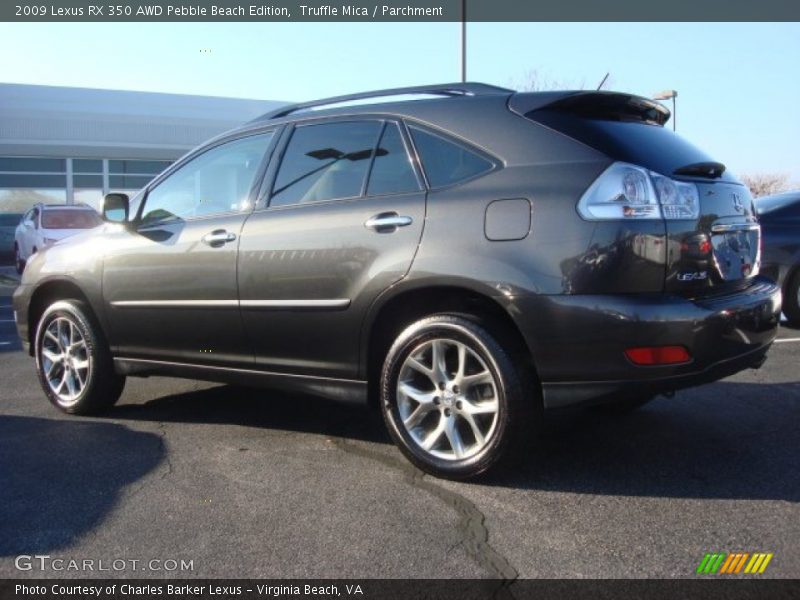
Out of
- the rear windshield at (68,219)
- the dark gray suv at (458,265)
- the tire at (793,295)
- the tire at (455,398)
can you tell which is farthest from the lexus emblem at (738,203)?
the rear windshield at (68,219)

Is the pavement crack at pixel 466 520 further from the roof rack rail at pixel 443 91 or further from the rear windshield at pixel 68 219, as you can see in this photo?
the rear windshield at pixel 68 219

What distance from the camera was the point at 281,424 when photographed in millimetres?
4801

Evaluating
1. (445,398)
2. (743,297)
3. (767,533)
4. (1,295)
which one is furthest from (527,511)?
(1,295)

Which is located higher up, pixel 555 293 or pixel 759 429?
pixel 555 293

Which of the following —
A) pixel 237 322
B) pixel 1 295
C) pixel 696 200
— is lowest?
pixel 1 295

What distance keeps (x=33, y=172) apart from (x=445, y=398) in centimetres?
2851

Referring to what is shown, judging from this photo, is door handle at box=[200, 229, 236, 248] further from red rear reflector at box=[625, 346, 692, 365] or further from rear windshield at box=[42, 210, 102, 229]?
rear windshield at box=[42, 210, 102, 229]

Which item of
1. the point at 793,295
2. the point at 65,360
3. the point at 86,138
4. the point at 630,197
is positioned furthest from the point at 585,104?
the point at 86,138

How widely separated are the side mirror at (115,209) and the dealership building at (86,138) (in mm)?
24421

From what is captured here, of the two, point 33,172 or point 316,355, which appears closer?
point 316,355

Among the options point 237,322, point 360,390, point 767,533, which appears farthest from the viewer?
point 237,322

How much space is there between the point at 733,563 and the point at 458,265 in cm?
160

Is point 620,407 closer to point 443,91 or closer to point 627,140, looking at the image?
point 627,140

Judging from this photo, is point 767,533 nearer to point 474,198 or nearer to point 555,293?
point 555,293
